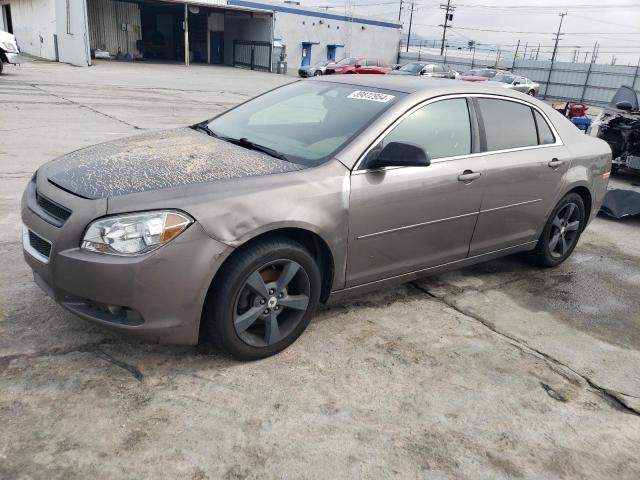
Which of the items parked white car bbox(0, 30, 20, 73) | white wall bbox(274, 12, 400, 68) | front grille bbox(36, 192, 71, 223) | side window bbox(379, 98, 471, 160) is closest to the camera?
front grille bbox(36, 192, 71, 223)

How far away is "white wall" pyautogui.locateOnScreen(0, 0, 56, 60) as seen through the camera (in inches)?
1117

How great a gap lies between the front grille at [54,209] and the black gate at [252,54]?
37318 mm

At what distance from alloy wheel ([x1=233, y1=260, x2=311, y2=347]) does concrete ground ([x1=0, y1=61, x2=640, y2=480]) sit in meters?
0.17

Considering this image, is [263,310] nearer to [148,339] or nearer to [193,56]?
[148,339]

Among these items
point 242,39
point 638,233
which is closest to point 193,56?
point 242,39

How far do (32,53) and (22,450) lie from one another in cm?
3620

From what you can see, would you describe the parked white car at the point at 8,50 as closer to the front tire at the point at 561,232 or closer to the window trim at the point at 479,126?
the window trim at the point at 479,126

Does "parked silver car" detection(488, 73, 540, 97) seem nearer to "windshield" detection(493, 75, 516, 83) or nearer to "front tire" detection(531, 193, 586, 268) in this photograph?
"windshield" detection(493, 75, 516, 83)

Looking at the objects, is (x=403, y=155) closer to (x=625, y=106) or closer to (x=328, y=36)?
(x=625, y=106)

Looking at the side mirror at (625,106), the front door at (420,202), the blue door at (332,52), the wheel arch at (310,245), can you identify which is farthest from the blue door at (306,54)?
the wheel arch at (310,245)

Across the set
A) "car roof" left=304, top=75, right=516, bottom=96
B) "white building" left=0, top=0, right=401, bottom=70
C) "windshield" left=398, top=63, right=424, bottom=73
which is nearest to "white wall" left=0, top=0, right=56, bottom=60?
"white building" left=0, top=0, right=401, bottom=70

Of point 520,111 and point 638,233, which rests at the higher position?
point 520,111

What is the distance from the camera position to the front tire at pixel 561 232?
464 cm

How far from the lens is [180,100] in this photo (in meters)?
16.2
